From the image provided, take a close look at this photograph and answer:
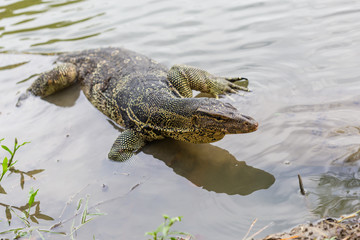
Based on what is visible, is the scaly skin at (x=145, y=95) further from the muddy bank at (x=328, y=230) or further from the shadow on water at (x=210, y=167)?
the muddy bank at (x=328, y=230)

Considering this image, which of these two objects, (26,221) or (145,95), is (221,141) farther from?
(26,221)

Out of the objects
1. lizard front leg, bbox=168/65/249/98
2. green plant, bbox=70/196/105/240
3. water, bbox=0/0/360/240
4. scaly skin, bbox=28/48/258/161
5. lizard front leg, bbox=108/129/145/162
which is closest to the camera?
green plant, bbox=70/196/105/240

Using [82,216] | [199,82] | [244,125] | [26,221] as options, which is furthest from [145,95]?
[26,221]

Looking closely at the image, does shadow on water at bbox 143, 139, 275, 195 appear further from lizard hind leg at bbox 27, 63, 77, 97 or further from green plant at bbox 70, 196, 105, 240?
lizard hind leg at bbox 27, 63, 77, 97

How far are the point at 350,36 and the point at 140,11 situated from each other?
4.90m

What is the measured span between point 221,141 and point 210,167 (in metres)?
0.55

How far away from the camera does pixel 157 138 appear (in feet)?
17.1

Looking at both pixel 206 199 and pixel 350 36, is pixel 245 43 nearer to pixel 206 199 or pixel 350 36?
pixel 350 36

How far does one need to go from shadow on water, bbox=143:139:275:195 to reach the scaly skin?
0.23 meters

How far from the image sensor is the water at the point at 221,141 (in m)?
3.87

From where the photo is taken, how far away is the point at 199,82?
599 centimetres

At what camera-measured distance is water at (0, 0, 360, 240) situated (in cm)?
387

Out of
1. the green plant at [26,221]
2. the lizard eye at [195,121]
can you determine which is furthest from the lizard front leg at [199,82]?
the green plant at [26,221]

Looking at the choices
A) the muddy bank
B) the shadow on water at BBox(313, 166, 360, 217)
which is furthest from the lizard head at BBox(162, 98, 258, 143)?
the muddy bank
